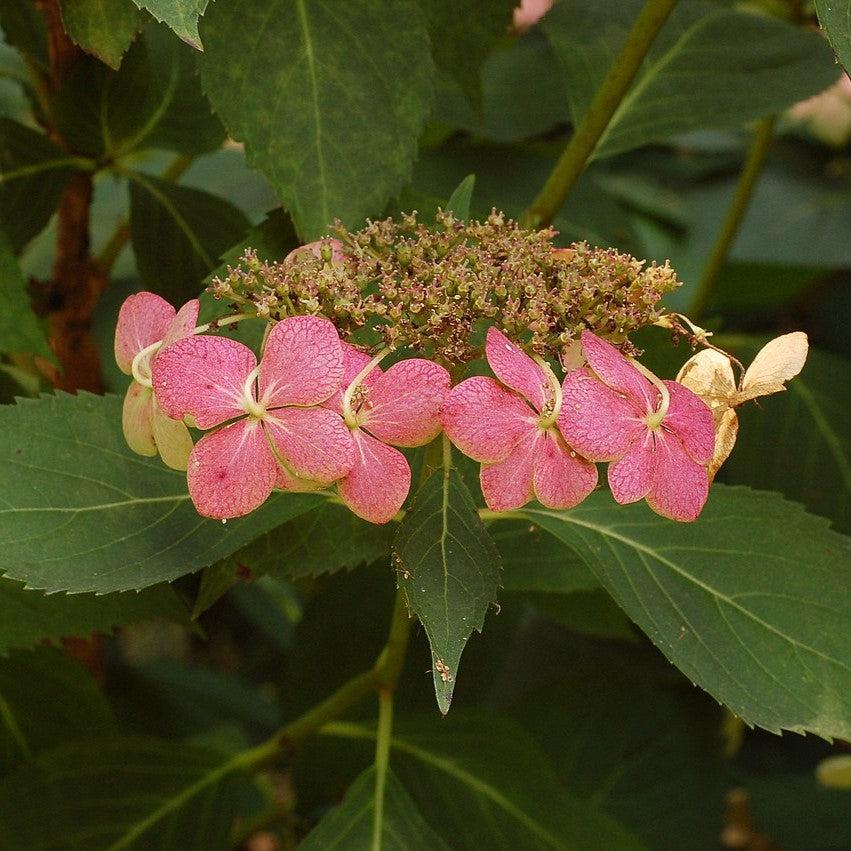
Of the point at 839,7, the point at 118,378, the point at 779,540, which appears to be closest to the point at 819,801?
the point at 779,540

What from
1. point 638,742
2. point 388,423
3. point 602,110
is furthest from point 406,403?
point 638,742

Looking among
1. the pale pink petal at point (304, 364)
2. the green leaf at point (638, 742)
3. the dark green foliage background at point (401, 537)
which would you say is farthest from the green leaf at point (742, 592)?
the green leaf at point (638, 742)

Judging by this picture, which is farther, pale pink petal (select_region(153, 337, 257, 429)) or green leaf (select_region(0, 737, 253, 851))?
green leaf (select_region(0, 737, 253, 851))

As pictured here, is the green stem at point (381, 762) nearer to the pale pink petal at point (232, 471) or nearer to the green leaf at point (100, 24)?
the pale pink petal at point (232, 471)

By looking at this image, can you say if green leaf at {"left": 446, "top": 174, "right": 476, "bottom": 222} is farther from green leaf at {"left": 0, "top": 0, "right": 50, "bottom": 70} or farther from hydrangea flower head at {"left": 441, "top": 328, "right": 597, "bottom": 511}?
green leaf at {"left": 0, "top": 0, "right": 50, "bottom": 70}

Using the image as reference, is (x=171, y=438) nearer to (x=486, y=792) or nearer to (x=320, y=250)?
(x=320, y=250)

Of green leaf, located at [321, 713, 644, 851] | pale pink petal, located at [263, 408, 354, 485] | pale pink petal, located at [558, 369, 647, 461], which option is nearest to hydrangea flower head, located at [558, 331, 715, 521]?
pale pink petal, located at [558, 369, 647, 461]

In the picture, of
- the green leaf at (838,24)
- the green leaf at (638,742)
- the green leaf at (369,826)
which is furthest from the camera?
the green leaf at (638,742)
